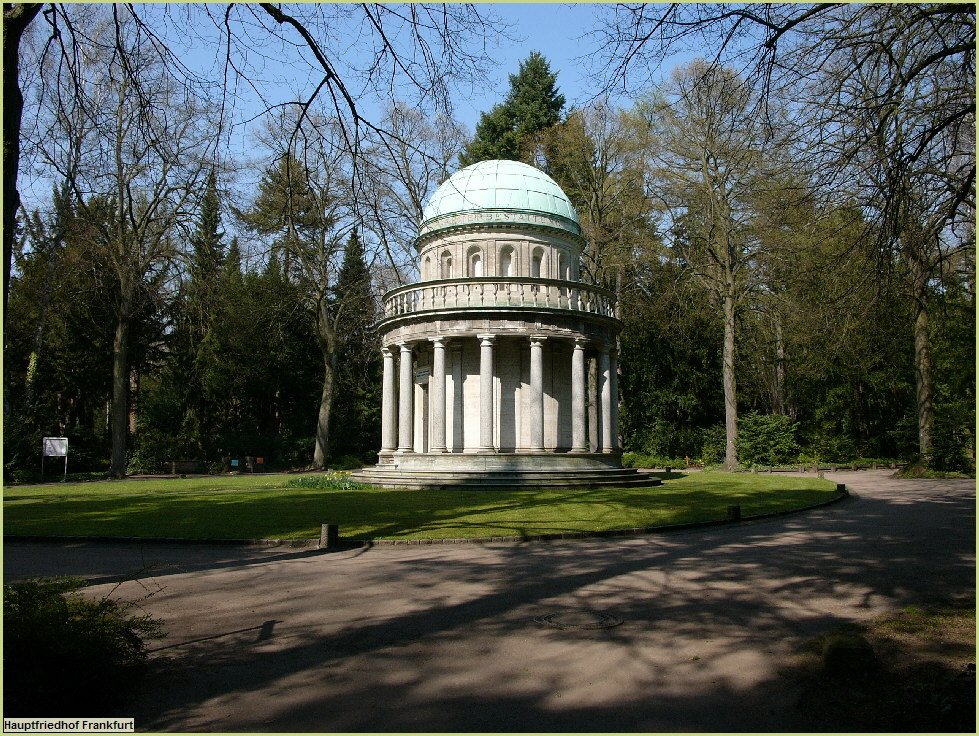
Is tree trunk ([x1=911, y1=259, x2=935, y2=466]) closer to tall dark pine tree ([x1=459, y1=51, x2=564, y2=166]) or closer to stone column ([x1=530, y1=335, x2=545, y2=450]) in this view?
stone column ([x1=530, y1=335, x2=545, y2=450])

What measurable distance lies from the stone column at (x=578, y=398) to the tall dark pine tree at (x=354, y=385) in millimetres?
22856

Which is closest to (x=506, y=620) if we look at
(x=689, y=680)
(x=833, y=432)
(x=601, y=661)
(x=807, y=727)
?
(x=601, y=661)

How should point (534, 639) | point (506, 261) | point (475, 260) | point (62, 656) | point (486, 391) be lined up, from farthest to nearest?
1. point (475, 260)
2. point (506, 261)
3. point (486, 391)
4. point (534, 639)
5. point (62, 656)

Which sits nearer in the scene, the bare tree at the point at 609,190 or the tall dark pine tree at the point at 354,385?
the bare tree at the point at 609,190

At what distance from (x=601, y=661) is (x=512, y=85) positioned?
59.5 meters

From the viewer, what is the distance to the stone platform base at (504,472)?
2595 centimetres

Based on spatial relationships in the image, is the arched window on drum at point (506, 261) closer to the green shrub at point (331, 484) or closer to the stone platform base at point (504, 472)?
the stone platform base at point (504, 472)

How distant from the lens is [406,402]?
3027 centimetres

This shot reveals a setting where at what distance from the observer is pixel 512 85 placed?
60375 mm

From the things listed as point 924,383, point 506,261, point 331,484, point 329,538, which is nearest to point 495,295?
point 506,261

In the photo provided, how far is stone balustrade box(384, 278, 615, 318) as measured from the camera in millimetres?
29078

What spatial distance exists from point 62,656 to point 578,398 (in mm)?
24636

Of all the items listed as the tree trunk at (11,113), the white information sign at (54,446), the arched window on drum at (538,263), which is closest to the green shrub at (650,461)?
the arched window on drum at (538,263)

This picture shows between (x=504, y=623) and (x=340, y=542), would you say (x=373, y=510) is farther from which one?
(x=504, y=623)
